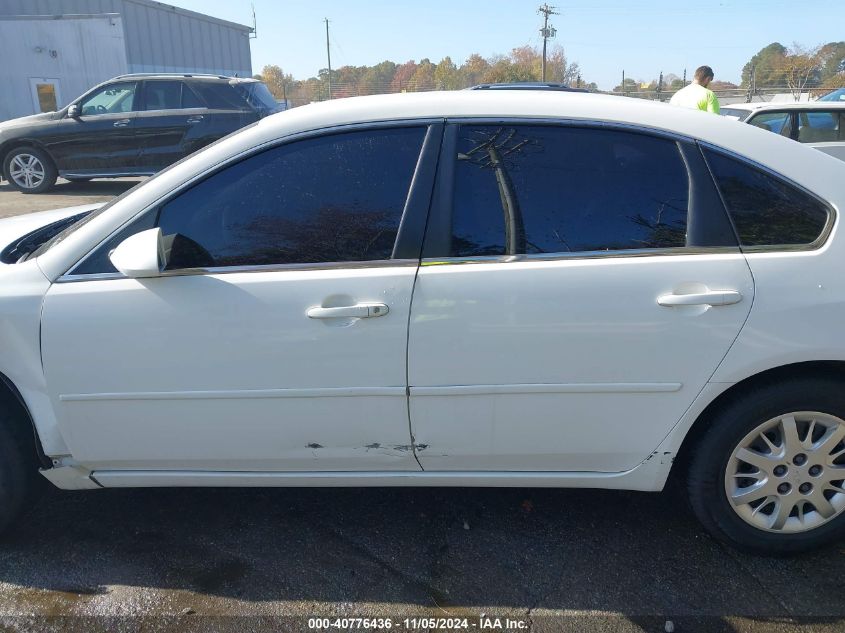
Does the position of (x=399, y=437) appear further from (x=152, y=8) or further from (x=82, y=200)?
(x=152, y=8)

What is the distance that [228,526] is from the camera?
282 centimetres

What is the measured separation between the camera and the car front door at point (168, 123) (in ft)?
35.7

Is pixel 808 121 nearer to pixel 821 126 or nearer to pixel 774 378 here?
pixel 821 126

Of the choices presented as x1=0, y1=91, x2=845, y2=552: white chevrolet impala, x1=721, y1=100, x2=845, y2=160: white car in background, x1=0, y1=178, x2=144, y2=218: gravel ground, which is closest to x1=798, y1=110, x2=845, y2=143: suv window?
x1=721, y1=100, x2=845, y2=160: white car in background

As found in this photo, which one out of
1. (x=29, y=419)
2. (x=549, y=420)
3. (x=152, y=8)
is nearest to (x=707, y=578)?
(x=549, y=420)

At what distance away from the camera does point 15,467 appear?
2559mm

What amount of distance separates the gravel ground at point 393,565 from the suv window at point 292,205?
1.15m

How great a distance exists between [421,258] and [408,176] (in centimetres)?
30

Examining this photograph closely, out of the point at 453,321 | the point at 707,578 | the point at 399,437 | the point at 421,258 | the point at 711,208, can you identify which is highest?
the point at 711,208

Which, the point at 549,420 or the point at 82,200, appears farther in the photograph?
the point at 82,200

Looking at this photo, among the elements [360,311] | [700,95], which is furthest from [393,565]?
[700,95]

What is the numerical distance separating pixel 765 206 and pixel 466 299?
1084 millimetres

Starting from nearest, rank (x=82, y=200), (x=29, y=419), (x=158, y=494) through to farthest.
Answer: (x=29, y=419)
(x=158, y=494)
(x=82, y=200)

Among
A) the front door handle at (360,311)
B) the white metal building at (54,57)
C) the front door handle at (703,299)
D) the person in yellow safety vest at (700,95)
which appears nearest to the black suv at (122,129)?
the person in yellow safety vest at (700,95)
